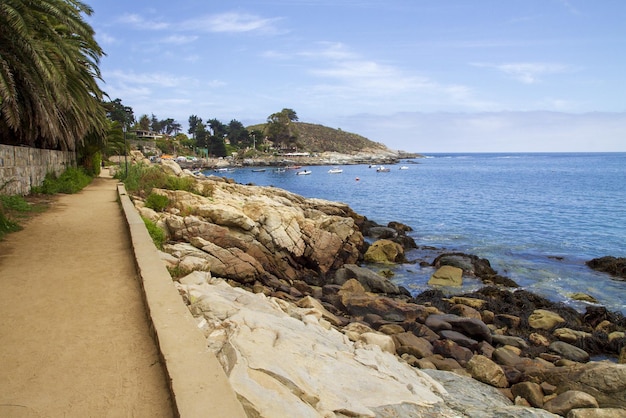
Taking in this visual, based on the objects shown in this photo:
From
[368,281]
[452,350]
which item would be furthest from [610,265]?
[452,350]

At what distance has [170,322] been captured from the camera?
497cm

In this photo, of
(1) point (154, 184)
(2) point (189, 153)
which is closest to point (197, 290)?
(1) point (154, 184)

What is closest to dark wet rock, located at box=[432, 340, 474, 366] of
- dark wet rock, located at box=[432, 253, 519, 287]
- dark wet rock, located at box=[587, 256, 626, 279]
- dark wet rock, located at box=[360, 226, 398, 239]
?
dark wet rock, located at box=[432, 253, 519, 287]

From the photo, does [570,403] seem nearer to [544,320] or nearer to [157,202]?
[544,320]

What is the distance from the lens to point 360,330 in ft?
32.1

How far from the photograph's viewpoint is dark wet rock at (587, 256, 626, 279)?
18.6 metres

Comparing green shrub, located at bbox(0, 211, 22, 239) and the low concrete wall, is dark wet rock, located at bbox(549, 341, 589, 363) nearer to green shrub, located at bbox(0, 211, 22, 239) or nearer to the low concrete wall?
green shrub, located at bbox(0, 211, 22, 239)

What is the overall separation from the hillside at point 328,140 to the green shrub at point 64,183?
12745 cm

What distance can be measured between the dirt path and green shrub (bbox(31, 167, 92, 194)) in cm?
1109

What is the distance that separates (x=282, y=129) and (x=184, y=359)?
440 ft

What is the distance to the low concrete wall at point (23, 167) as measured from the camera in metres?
15.4

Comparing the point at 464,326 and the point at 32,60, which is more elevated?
the point at 32,60

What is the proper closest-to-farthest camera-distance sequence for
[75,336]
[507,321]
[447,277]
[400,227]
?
[75,336] < [507,321] < [447,277] < [400,227]

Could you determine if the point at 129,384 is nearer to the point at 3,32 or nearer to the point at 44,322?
the point at 44,322
